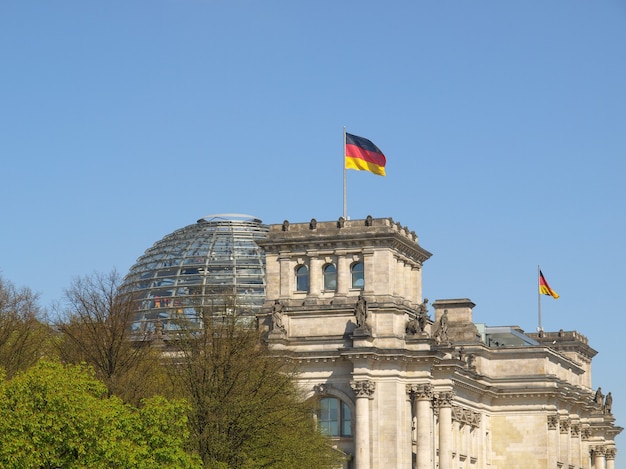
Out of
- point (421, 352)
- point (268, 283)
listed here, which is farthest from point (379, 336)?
point (268, 283)

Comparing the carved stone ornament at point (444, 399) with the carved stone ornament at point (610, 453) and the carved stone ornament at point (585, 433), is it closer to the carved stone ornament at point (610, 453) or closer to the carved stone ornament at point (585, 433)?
the carved stone ornament at point (585, 433)

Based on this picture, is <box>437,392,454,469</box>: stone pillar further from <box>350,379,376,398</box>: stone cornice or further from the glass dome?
the glass dome

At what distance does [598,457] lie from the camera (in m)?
182

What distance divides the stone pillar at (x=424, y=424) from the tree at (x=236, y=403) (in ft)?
76.9

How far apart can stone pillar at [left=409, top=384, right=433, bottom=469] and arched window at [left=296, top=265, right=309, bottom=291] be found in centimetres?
1253

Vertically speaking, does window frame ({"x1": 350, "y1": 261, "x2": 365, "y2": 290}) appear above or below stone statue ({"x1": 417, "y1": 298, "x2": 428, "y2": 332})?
above

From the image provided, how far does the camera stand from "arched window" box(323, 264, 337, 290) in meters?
121

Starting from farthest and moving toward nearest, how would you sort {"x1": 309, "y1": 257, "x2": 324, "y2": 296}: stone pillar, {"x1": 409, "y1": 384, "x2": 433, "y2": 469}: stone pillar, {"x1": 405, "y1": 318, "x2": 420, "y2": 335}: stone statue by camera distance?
{"x1": 309, "y1": 257, "x2": 324, "y2": 296}: stone pillar
{"x1": 405, "y1": 318, "x2": 420, "y2": 335}: stone statue
{"x1": 409, "y1": 384, "x2": 433, "y2": 469}: stone pillar

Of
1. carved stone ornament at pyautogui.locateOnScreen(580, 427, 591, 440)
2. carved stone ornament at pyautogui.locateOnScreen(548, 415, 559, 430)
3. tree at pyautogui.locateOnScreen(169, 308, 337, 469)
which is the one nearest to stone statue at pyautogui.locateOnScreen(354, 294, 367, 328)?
tree at pyautogui.locateOnScreen(169, 308, 337, 469)

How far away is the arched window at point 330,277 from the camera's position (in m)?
121

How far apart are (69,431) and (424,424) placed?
175ft

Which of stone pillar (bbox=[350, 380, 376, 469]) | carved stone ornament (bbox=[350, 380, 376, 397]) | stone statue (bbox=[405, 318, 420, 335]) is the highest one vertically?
stone statue (bbox=[405, 318, 420, 335])

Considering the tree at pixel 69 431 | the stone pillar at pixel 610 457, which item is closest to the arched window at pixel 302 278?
the tree at pixel 69 431

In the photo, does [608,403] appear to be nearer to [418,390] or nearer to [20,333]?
[418,390]
